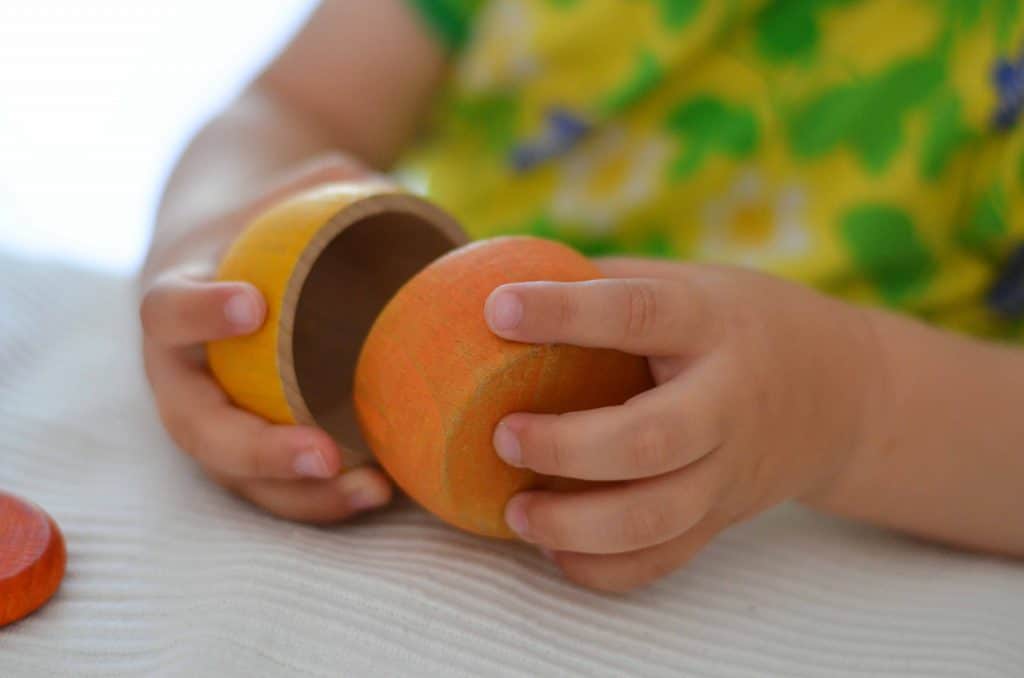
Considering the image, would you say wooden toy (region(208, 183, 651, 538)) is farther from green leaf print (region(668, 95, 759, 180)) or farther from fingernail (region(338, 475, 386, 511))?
green leaf print (region(668, 95, 759, 180))

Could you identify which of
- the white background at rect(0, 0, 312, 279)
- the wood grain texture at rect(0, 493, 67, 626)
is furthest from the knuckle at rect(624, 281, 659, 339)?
the white background at rect(0, 0, 312, 279)

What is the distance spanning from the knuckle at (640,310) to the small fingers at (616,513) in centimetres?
7

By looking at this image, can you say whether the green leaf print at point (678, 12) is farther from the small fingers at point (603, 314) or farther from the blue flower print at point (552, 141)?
the small fingers at point (603, 314)

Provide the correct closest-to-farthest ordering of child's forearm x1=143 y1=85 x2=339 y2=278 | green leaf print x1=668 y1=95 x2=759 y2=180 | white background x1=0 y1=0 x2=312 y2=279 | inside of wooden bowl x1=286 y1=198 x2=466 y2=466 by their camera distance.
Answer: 1. inside of wooden bowl x1=286 y1=198 x2=466 y2=466
2. child's forearm x1=143 y1=85 x2=339 y2=278
3. green leaf print x1=668 y1=95 x2=759 y2=180
4. white background x1=0 y1=0 x2=312 y2=279

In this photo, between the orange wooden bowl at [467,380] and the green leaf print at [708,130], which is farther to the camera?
the green leaf print at [708,130]

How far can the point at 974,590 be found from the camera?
0.51 metres

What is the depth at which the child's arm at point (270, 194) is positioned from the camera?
47 centimetres

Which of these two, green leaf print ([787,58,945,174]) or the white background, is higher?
green leaf print ([787,58,945,174])

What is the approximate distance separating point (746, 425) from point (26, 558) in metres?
0.33

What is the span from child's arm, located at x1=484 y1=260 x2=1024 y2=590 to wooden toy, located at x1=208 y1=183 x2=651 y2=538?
0.5 inches

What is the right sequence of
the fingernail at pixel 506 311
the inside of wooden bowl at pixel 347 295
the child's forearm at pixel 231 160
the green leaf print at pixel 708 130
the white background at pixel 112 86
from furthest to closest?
1. the white background at pixel 112 86
2. the green leaf print at pixel 708 130
3. the child's forearm at pixel 231 160
4. the inside of wooden bowl at pixel 347 295
5. the fingernail at pixel 506 311

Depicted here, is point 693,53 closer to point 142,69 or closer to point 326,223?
point 326,223

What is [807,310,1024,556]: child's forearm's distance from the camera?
55 cm

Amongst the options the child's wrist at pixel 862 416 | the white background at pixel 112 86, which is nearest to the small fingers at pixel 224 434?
the child's wrist at pixel 862 416
